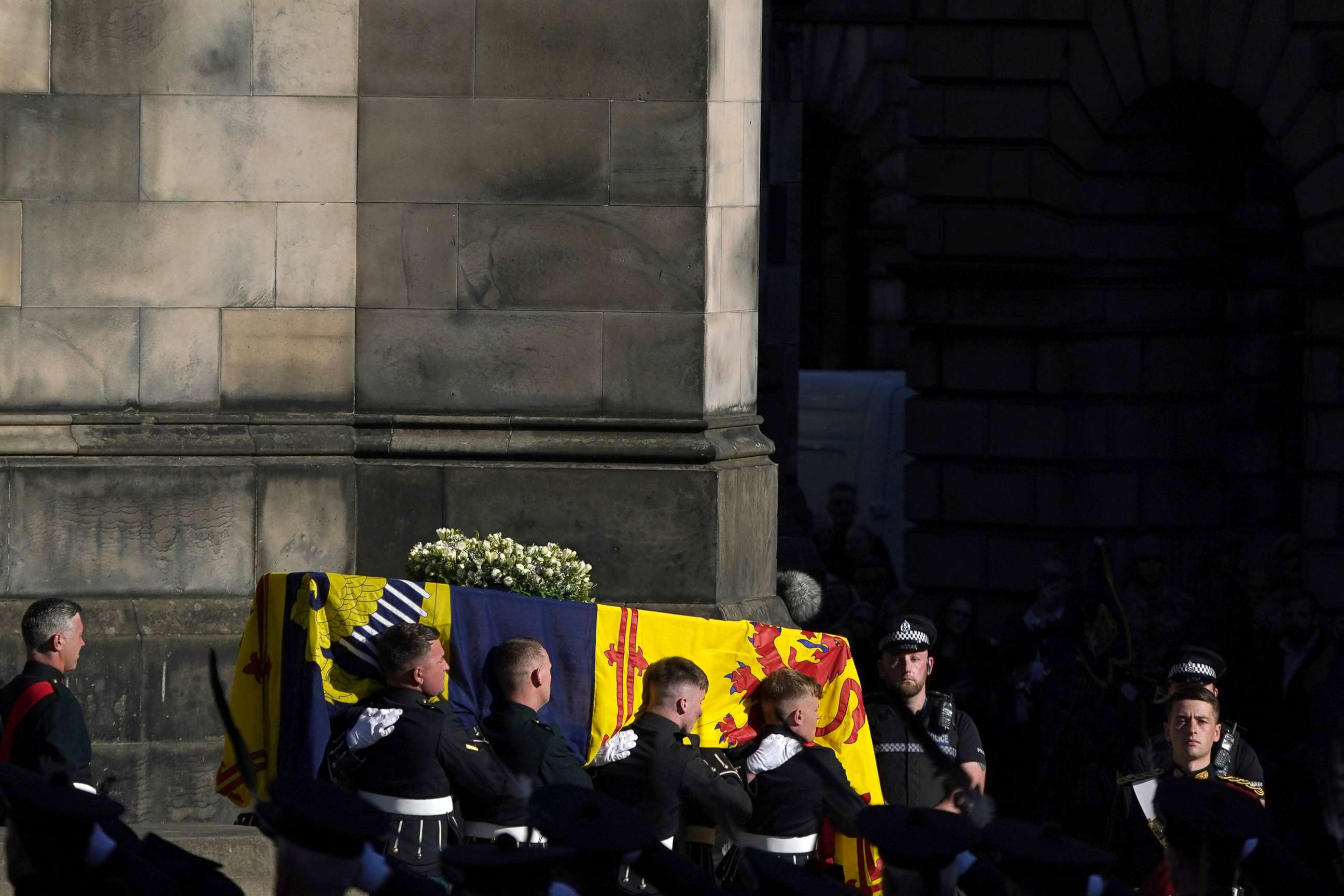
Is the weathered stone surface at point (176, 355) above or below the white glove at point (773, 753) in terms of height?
above

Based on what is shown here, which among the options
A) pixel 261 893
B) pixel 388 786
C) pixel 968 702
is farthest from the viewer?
pixel 968 702

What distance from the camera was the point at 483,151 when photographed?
38.8 feet

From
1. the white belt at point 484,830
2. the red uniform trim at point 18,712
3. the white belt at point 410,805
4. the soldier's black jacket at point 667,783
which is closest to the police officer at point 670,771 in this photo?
the soldier's black jacket at point 667,783

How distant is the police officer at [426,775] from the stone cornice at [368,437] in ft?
9.11

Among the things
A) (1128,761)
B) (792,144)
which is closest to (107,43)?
(1128,761)

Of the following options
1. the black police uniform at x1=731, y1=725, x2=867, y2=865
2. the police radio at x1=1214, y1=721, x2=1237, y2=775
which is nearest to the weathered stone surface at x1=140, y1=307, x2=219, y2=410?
the black police uniform at x1=731, y1=725, x2=867, y2=865

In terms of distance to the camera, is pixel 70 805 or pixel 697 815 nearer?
pixel 70 805

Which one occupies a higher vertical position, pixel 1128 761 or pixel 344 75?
pixel 344 75

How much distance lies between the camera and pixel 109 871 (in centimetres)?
648

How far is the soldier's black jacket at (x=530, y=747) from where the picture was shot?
350 inches

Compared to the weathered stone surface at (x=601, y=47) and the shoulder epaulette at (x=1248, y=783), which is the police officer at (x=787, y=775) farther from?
the weathered stone surface at (x=601, y=47)

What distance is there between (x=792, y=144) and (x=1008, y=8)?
9.12 feet

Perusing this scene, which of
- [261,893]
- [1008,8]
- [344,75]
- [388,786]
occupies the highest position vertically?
[1008,8]

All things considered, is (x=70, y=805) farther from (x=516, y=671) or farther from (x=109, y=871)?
(x=516, y=671)
